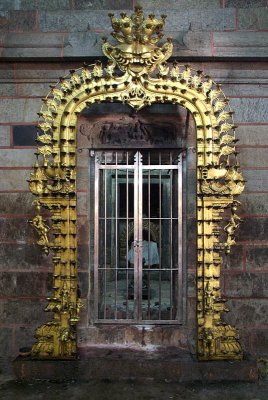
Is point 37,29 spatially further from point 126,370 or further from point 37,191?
point 126,370

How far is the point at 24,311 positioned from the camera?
17.4 ft

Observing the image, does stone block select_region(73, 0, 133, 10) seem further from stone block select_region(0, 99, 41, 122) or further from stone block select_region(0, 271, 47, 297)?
stone block select_region(0, 271, 47, 297)

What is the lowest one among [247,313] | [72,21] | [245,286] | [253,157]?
[247,313]

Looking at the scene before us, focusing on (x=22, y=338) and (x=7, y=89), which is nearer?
(x=22, y=338)

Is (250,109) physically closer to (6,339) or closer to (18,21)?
(18,21)

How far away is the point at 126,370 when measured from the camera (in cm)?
448

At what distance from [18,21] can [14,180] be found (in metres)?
A: 2.08

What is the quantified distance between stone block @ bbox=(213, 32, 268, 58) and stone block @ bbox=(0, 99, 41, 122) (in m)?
2.44

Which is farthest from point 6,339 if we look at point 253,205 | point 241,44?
point 241,44

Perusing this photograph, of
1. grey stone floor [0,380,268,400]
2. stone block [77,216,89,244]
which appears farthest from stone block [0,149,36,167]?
grey stone floor [0,380,268,400]

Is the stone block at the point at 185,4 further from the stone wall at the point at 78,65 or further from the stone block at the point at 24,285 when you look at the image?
the stone block at the point at 24,285

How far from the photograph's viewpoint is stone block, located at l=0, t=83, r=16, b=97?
5434 millimetres

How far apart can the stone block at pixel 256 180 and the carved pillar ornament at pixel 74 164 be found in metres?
0.81

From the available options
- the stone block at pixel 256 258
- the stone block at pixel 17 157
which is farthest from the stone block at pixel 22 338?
the stone block at pixel 256 258
